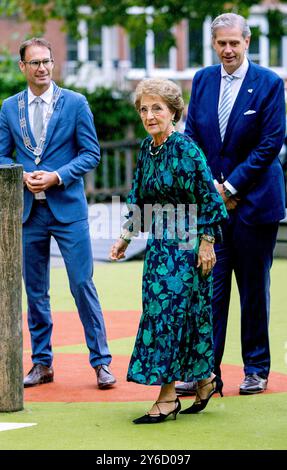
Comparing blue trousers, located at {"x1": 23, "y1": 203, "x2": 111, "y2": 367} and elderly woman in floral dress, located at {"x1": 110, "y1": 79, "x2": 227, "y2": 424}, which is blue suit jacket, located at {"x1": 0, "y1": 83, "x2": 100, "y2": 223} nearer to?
blue trousers, located at {"x1": 23, "y1": 203, "x2": 111, "y2": 367}

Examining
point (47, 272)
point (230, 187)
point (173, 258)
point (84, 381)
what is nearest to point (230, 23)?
point (230, 187)

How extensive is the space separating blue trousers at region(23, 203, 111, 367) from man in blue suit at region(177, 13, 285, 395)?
0.71 metres

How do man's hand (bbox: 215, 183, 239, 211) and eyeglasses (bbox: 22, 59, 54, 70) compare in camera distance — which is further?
eyeglasses (bbox: 22, 59, 54, 70)

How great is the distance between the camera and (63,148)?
766cm

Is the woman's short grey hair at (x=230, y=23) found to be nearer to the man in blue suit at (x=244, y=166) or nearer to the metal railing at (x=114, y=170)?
the man in blue suit at (x=244, y=166)

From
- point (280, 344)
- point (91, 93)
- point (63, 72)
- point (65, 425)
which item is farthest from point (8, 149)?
point (63, 72)

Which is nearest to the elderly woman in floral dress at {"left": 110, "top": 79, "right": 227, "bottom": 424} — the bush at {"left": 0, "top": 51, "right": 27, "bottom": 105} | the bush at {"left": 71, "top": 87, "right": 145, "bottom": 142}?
the bush at {"left": 0, "top": 51, "right": 27, "bottom": 105}

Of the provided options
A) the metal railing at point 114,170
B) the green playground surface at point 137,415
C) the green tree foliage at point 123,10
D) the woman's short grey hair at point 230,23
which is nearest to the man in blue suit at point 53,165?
the green playground surface at point 137,415

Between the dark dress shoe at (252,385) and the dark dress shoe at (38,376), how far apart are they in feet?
4.04

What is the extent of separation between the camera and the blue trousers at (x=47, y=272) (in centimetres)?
762

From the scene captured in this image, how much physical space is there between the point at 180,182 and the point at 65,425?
138 cm

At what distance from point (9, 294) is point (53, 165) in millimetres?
1115

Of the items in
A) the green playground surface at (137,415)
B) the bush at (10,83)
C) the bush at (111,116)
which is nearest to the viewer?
the green playground surface at (137,415)

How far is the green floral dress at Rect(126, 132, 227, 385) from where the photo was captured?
21.3 ft
